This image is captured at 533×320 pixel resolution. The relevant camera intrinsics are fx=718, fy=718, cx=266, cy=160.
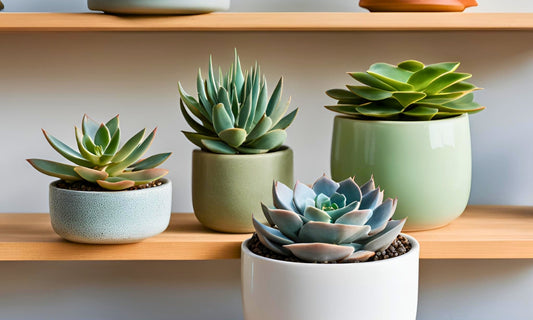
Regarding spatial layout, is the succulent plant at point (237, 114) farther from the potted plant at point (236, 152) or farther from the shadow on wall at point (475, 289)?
the shadow on wall at point (475, 289)

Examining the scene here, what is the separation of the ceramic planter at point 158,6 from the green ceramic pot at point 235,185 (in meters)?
0.17

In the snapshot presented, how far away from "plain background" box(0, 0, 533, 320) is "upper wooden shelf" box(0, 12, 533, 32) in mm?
141

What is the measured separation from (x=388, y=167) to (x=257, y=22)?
237 mm

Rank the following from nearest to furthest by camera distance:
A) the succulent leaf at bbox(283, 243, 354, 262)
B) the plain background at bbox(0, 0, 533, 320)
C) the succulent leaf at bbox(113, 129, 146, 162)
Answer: the succulent leaf at bbox(283, 243, 354, 262) → the succulent leaf at bbox(113, 129, 146, 162) → the plain background at bbox(0, 0, 533, 320)

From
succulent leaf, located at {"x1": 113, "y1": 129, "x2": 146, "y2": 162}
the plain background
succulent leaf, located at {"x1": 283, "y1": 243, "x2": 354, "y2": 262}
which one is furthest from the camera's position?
the plain background

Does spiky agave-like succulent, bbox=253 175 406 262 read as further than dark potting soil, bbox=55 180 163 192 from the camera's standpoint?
No

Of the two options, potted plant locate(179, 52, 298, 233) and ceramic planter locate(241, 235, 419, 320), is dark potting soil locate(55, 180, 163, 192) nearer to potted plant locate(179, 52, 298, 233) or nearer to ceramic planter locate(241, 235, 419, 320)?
potted plant locate(179, 52, 298, 233)

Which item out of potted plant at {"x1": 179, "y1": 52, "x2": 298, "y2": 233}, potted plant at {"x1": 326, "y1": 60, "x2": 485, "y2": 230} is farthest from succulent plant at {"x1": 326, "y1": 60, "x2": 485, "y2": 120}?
potted plant at {"x1": 179, "y1": 52, "x2": 298, "y2": 233}

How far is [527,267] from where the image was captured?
108 centimetres

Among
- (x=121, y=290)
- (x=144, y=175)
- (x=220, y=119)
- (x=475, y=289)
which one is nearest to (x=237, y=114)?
(x=220, y=119)

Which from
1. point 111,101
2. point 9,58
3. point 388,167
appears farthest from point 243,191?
point 9,58

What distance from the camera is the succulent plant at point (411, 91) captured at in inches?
33.5

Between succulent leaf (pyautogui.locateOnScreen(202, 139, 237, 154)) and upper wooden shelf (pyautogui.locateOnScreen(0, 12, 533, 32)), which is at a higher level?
upper wooden shelf (pyautogui.locateOnScreen(0, 12, 533, 32))

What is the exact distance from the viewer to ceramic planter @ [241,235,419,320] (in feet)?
2.31
